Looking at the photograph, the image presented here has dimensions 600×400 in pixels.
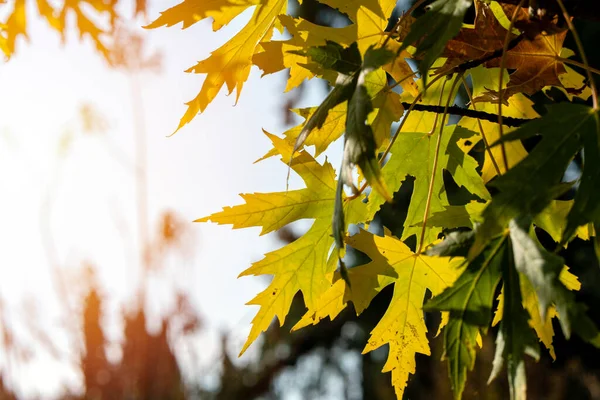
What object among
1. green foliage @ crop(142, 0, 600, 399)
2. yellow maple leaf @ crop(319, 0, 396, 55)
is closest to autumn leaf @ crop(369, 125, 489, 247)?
green foliage @ crop(142, 0, 600, 399)

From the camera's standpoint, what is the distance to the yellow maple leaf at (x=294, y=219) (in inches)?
28.5

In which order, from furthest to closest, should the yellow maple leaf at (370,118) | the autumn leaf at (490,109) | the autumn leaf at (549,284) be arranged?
the autumn leaf at (490,109)
the yellow maple leaf at (370,118)
the autumn leaf at (549,284)

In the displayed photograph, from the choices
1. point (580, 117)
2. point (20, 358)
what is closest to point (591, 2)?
point (580, 117)

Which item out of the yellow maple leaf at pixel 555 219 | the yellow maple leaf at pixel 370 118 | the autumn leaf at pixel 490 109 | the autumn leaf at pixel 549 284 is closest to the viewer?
the autumn leaf at pixel 549 284

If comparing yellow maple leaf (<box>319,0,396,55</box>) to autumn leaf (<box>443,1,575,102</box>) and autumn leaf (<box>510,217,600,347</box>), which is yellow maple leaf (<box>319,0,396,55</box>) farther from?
autumn leaf (<box>510,217,600,347</box>)

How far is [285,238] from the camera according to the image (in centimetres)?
580

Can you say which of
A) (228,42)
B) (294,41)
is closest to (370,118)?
(294,41)

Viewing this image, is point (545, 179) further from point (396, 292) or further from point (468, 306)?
point (396, 292)

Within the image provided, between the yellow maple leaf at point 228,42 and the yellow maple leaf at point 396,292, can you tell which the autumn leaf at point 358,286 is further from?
the yellow maple leaf at point 228,42

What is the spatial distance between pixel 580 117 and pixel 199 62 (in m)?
0.46

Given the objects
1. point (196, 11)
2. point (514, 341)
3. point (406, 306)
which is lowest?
point (406, 306)

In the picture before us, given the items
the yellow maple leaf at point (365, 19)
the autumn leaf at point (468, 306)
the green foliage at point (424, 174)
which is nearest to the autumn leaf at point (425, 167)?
the green foliage at point (424, 174)

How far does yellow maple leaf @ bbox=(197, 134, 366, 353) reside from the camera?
723 mm

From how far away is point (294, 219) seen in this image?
78 centimetres
